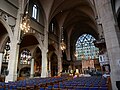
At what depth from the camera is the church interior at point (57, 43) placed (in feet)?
18.5

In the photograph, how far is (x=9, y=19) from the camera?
38.1ft

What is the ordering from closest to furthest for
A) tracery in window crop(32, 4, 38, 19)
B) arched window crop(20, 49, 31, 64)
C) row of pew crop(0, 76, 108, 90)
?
row of pew crop(0, 76, 108, 90) → tracery in window crop(32, 4, 38, 19) → arched window crop(20, 49, 31, 64)

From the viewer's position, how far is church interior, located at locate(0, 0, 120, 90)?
222 inches

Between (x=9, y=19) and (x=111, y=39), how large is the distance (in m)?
10.3

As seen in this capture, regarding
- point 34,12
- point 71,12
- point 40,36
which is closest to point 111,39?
point 40,36

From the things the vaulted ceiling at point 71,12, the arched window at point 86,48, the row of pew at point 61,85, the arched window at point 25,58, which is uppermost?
the vaulted ceiling at point 71,12

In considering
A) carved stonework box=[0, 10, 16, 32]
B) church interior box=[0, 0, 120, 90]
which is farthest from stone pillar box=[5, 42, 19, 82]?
carved stonework box=[0, 10, 16, 32]

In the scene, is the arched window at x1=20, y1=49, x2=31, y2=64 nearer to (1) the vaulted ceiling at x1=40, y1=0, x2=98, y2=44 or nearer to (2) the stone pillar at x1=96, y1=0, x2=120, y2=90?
(1) the vaulted ceiling at x1=40, y1=0, x2=98, y2=44

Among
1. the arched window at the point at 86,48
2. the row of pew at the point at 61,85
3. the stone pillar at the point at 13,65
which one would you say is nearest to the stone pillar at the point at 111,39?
the row of pew at the point at 61,85

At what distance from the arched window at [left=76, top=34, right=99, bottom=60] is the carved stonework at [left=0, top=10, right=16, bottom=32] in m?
23.8

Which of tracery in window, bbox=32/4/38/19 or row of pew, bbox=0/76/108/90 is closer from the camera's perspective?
row of pew, bbox=0/76/108/90

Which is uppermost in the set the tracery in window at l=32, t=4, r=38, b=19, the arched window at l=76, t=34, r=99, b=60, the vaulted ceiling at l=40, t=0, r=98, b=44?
the vaulted ceiling at l=40, t=0, r=98, b=44

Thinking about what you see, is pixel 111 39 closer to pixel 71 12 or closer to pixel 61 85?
pixel 61 85

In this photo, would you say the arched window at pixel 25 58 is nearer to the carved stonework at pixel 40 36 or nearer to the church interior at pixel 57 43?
the church interior at pixel 57 43
